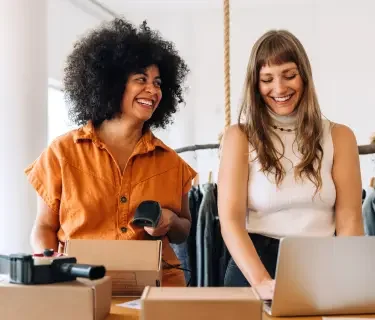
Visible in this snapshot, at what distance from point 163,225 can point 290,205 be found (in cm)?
33

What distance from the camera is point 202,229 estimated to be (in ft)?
7.81

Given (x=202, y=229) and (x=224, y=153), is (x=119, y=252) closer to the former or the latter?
(x=224, y=153)

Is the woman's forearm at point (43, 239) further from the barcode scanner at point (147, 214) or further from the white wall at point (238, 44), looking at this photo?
the white wall at point (238, 44)

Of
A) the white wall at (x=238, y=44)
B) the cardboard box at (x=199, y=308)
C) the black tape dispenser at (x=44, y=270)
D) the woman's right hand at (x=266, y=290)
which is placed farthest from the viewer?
the white wall at (x=238, y=44)

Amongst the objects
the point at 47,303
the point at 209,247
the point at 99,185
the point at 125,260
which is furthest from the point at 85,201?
the point at 209,247

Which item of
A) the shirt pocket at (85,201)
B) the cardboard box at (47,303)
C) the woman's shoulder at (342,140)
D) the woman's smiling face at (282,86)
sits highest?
the woman's smiling face at (282,86)

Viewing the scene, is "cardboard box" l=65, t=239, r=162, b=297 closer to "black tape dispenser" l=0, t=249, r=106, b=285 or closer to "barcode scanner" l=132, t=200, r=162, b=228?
"barcode scanner" l=132, t=200, r=162, b=228

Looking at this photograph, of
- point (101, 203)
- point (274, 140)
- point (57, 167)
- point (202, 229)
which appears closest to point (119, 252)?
point (101, 203)

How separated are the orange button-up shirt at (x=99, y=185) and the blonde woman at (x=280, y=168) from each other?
0.19 metres

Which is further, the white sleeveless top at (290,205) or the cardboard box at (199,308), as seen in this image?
the white sleeveless top at (290,205)

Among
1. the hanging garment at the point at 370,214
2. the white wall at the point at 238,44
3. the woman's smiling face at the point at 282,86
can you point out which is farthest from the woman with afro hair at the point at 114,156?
the white wall at the point at 238,44

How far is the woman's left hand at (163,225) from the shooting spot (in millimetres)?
1565

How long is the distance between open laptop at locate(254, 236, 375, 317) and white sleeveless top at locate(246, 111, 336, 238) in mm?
403

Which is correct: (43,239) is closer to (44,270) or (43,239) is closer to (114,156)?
(114,156)
